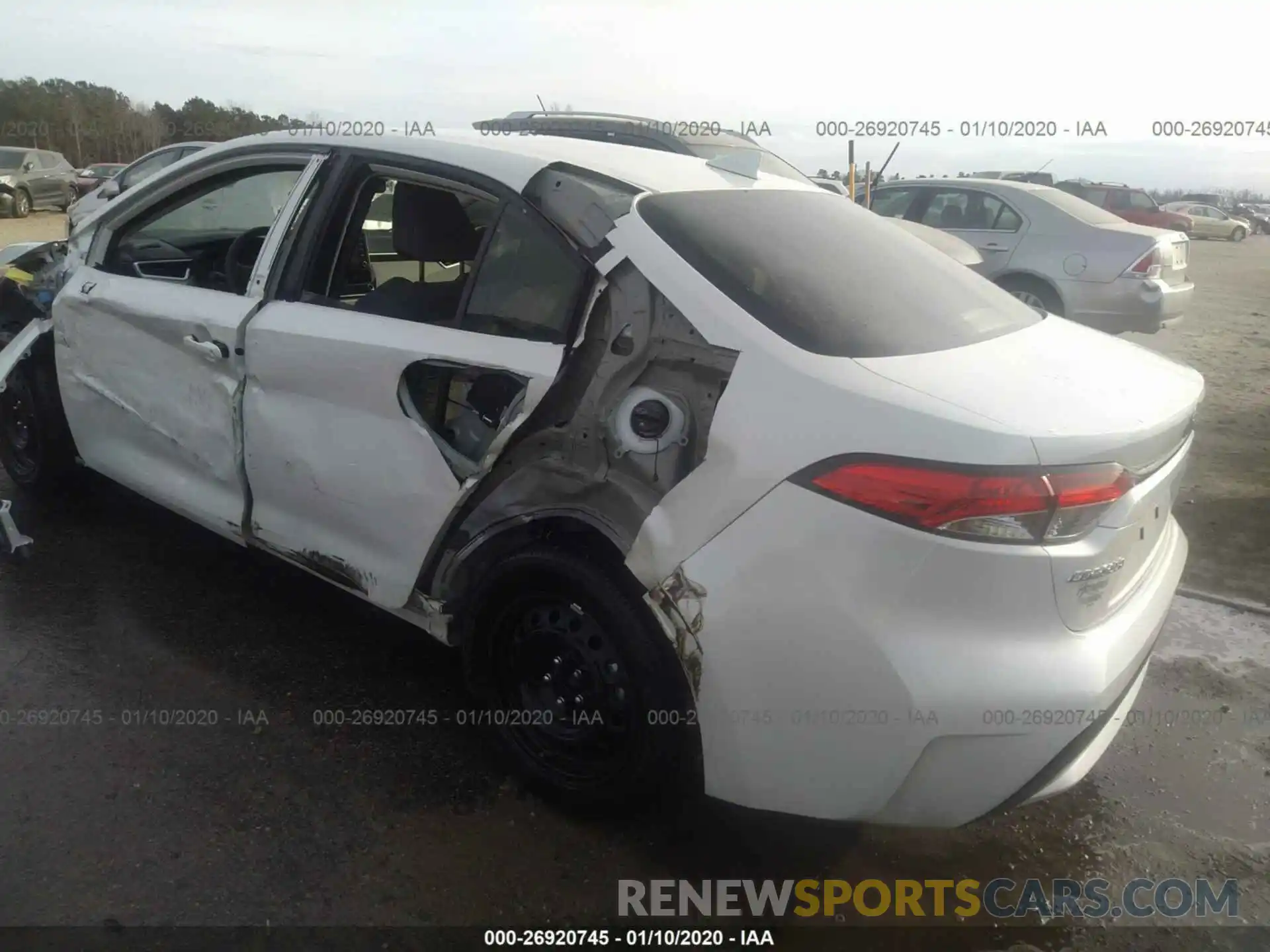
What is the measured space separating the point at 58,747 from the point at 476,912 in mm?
1406

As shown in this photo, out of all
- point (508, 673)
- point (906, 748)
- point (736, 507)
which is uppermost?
point (736, 507)

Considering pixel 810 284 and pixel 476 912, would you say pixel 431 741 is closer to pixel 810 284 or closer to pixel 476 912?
pixel 476 912

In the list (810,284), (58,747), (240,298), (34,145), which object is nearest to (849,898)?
(810,284)

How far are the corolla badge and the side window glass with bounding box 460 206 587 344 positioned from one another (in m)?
1.29

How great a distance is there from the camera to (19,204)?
69.3 feet

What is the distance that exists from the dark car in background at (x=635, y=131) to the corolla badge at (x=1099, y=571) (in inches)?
236

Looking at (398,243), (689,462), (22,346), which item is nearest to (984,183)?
(398,243)

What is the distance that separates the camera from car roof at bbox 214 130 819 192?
2648 millimetres

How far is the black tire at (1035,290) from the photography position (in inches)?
354

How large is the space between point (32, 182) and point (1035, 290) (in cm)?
2158

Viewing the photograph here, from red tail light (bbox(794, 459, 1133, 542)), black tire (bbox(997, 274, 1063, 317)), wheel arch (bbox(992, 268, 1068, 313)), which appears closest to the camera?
red tail light (bbox(794, 459, 1133, 542))

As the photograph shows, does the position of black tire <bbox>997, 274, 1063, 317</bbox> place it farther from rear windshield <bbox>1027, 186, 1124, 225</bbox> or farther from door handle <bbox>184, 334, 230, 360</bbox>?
door handle <bbox>184, 334, 230, 360</bbox>

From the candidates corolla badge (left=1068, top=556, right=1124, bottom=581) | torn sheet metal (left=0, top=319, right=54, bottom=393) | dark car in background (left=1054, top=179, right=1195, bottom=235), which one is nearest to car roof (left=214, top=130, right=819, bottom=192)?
corolla badge (left=1068, top=556, right=1124, bottom=581)

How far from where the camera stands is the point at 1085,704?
2.00m
